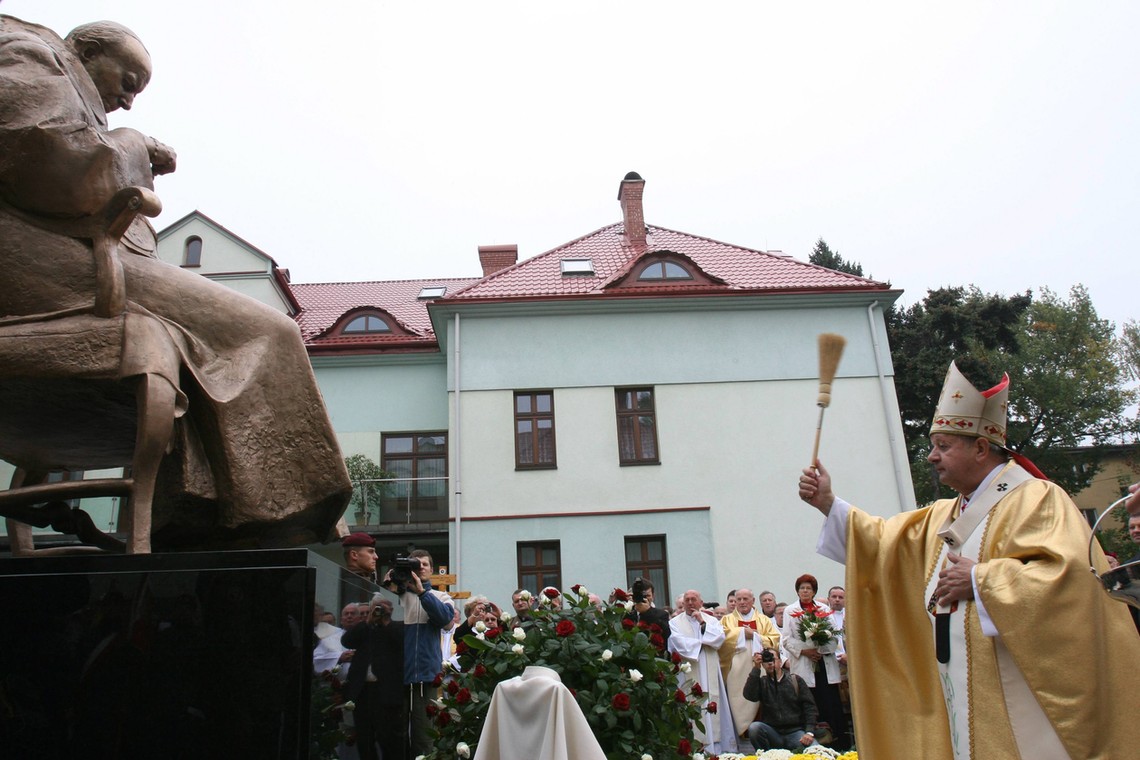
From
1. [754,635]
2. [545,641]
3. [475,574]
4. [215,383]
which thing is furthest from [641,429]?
[215,383]

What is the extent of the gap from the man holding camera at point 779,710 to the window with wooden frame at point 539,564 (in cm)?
938

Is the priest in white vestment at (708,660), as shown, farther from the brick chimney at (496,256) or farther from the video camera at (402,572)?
the brick chimney at (496,256)

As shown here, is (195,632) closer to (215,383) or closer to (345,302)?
(215,383)

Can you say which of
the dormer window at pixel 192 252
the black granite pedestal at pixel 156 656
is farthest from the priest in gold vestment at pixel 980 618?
the dormer window at pixel 192 252

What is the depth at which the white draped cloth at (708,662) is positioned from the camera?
8.88 meters

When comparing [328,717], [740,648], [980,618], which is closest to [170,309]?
[328,717]

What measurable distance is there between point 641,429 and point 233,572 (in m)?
16.4

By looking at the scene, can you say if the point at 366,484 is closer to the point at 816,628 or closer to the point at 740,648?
the point at 740,648

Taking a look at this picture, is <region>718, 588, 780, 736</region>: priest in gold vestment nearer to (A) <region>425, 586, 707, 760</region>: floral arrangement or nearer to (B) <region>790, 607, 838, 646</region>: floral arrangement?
(B) <region>790, 607, 838, 646</region>: floral arrangement

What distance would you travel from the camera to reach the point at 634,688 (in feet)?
14.8

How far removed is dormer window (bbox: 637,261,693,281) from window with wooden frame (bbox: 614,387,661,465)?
2.75 meters

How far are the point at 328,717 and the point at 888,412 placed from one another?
17.9 metres

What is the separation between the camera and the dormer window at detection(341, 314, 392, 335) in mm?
21156

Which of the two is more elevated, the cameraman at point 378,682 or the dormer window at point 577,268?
the dormer window at point 577,268
